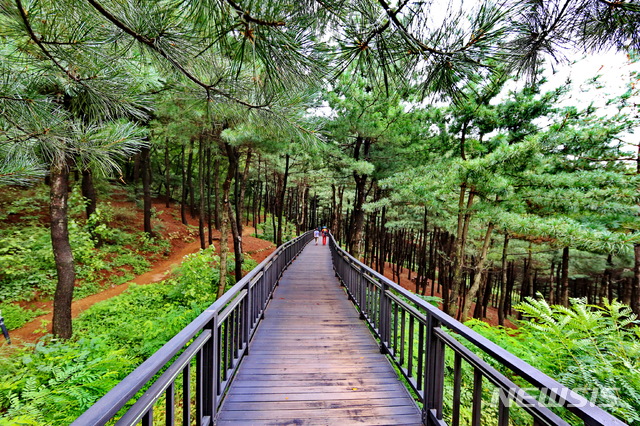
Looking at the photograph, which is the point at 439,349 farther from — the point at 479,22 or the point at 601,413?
the point at 479,22

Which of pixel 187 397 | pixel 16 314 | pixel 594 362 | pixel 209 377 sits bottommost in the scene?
pixel 16 314

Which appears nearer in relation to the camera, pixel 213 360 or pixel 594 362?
pixel 213 360

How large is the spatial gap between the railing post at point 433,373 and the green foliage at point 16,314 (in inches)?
382

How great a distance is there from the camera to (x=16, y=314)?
6809mm

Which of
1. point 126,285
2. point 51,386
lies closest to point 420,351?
point 51,386

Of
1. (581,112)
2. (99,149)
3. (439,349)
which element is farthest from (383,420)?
(581,112)

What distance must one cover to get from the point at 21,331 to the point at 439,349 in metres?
9.62

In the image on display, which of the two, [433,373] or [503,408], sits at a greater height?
[503,408]

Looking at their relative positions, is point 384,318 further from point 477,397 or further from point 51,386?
point 51,386

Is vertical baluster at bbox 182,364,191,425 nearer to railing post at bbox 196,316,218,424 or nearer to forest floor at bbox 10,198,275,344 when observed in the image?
railing post at bbox 196,316,218,424

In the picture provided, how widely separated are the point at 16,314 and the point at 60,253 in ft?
11.6

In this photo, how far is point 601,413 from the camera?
3.12 feet

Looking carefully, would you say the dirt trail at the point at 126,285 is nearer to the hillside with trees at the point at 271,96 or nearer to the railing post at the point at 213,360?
Result: the hillside with trees at the point at 271,96

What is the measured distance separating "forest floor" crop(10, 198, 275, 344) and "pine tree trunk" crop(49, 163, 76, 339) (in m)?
0.90
